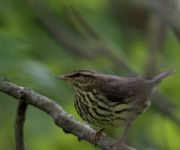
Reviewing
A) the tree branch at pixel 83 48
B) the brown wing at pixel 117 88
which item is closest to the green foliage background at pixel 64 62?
the tree branch at pixel 83 48

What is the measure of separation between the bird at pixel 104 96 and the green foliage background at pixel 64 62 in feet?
0.61

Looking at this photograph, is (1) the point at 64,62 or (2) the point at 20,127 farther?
(1) the point at 64,62

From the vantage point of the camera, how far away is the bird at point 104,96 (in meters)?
5.54

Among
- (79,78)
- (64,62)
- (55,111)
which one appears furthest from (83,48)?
(55,111)

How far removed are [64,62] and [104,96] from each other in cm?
160

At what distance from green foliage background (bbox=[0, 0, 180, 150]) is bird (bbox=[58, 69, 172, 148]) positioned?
0.61ft

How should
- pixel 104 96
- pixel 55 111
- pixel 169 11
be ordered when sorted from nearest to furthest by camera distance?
pixel 169 11, pixel 55 111, pixel 104 96

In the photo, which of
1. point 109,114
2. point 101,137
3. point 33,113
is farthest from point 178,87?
point 101,137

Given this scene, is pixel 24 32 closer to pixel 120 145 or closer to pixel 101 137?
pixel 101 137

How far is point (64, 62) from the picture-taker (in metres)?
7.36

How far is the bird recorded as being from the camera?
554cm

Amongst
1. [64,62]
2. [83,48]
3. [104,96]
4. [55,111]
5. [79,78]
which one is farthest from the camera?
[64,62]

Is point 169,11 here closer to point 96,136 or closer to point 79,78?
point 96,136

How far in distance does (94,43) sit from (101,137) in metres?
1.74
